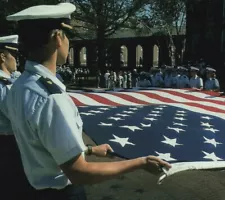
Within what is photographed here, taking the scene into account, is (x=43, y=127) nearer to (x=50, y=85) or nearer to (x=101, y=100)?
(x=50, y=85)

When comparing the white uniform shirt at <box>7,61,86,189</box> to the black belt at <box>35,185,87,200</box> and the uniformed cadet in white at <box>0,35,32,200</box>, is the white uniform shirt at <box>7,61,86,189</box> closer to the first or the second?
the black belt at <box>35,185,87,200</box>

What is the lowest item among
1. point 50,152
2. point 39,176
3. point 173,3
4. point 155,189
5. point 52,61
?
point 155,189

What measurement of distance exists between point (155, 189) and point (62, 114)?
346 centimetres

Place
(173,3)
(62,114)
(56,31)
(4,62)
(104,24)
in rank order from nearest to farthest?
(62,114)
(56,31)
(4,62)
(104,24)
(173,3)

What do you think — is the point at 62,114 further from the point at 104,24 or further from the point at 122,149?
the point at 104,24

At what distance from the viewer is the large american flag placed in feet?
9.66

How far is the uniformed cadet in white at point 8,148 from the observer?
1.80 meters

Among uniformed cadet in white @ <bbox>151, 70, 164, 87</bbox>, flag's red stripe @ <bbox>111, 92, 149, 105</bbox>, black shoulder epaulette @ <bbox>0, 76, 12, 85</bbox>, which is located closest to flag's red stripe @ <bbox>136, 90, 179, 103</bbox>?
flag's red stripe @ <bbox>111, 92, 149, 105</bbox>

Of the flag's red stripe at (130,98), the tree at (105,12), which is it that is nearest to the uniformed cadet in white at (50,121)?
the flag's red stripe at (130,98)

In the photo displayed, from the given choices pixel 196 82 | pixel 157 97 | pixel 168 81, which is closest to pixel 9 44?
pixel 157 97

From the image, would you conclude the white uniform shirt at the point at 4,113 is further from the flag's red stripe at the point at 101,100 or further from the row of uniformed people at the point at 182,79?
the row of uniformed people at the point at 182,79

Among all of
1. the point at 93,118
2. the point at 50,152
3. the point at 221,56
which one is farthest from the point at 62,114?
the point at 221,56

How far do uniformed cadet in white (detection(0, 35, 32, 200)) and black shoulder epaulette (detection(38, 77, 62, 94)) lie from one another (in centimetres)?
48

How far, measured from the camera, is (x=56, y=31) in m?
1.31
